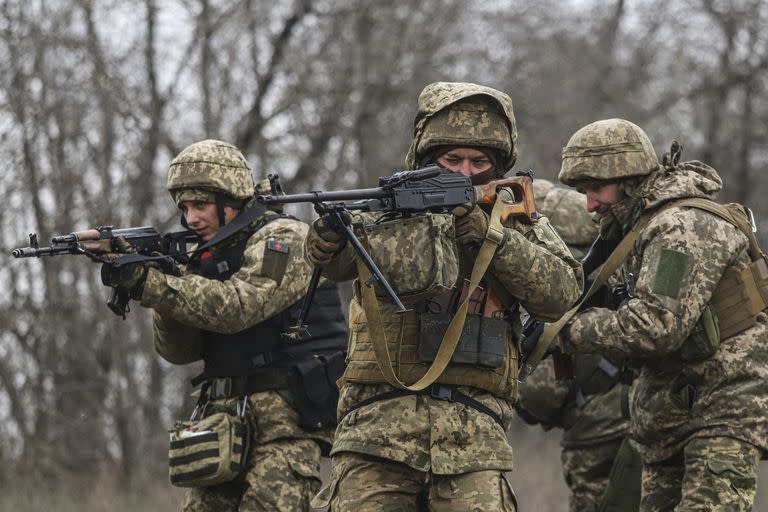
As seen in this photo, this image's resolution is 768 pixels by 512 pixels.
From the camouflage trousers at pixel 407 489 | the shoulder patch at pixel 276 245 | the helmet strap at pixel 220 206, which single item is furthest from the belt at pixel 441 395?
the helmet strap at pixel 220 206

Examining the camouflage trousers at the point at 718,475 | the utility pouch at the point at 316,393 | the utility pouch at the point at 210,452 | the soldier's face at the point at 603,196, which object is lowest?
the camouflage trousers at the point at 718,475

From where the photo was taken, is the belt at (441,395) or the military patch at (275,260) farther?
the military patch at (275,260)

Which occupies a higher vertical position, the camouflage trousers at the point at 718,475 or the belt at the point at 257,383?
the belt at the point at 257,383

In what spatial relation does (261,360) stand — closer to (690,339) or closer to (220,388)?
(220,388)

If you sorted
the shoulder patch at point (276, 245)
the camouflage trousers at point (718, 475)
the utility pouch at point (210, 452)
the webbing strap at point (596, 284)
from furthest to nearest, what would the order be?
the shoulder patch at point (276, 245) < the utility pouch at point (210, 452) < the webbing strap at point (596, 284) < the camouflage trousers at point (718, 475)

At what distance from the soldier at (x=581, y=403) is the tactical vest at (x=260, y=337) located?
1527 millimetres

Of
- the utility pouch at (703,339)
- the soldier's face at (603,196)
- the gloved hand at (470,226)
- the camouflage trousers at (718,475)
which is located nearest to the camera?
the gloved hand at (470,226)

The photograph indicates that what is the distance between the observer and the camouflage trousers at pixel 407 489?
16.0 feet

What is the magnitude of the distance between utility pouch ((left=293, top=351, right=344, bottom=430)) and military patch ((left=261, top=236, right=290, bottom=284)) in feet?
1.57

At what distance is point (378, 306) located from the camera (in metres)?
4.99

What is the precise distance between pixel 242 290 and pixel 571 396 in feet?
7.72

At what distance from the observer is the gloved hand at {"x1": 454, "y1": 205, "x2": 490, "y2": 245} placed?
4934 mm

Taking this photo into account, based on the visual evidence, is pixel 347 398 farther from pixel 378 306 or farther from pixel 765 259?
pixel 765 259

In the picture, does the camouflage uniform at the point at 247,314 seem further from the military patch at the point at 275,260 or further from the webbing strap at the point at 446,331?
the webbing strap at the point at 446,331
